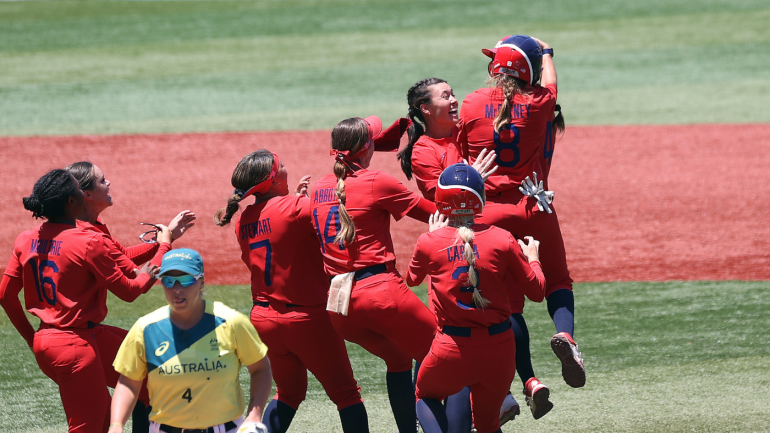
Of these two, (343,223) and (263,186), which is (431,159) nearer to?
(343,223)

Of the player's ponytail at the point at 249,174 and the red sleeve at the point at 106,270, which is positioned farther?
the player's ponytail at the point at 249,174

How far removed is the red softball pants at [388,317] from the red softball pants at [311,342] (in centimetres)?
14

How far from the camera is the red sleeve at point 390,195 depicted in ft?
17.4

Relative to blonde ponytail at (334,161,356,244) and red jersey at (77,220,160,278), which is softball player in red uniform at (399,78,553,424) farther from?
red jersey at (77,220,160,278)

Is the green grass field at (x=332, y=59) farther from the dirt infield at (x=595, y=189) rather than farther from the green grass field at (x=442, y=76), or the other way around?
the dirt infield at (x=595, y=189)

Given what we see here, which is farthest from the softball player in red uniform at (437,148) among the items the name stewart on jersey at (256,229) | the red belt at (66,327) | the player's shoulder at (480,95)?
the red belt at (66,327)

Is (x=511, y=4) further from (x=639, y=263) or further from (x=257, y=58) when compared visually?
(x=639, y=263)

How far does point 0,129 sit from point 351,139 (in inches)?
504

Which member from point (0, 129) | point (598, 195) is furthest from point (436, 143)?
point (0, 129)

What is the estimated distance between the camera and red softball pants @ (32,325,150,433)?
16.5 feet

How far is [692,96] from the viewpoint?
17.3m

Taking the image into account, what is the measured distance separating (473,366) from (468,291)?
40cm

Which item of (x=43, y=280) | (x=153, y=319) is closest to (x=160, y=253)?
(x=43, y=280)

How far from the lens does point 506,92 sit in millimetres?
5602
